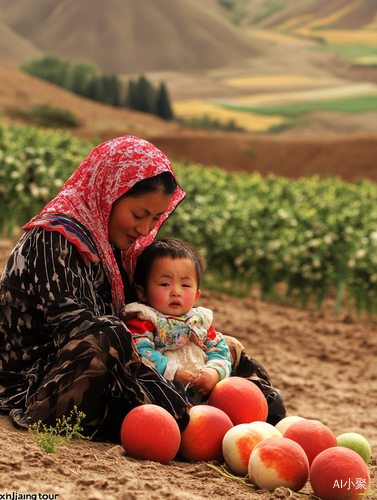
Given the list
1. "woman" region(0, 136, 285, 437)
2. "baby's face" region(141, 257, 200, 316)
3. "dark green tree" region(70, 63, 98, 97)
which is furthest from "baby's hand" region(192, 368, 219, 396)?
"dark green tree" region(70, 63, 98, 97)

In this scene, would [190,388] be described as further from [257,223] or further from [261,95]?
[261,95]

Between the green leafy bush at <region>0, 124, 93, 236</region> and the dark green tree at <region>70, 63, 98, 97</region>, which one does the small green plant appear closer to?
the green leafy bush at <region>0, 124, 93, 236</region>

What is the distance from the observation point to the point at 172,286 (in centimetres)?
278

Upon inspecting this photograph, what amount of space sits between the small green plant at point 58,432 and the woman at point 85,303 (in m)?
0.04

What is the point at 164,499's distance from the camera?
1.74m

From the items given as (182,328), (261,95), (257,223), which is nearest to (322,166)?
(261,95)

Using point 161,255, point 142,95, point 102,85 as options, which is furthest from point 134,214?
point 102,85

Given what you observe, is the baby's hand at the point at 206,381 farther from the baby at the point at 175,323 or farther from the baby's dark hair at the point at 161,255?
the baby's dark hair at the point at 161,255

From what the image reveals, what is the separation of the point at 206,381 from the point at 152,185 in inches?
37.2

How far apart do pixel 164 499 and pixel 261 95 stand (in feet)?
113

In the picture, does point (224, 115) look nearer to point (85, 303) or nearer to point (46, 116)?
point (46, 116)

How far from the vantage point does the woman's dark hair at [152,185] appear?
2.59m

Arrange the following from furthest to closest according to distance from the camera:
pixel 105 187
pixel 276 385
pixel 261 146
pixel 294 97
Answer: pixel 294 97, pixel 261 146, pixel 276 385, pixel 105 187

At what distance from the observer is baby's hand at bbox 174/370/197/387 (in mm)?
2607
